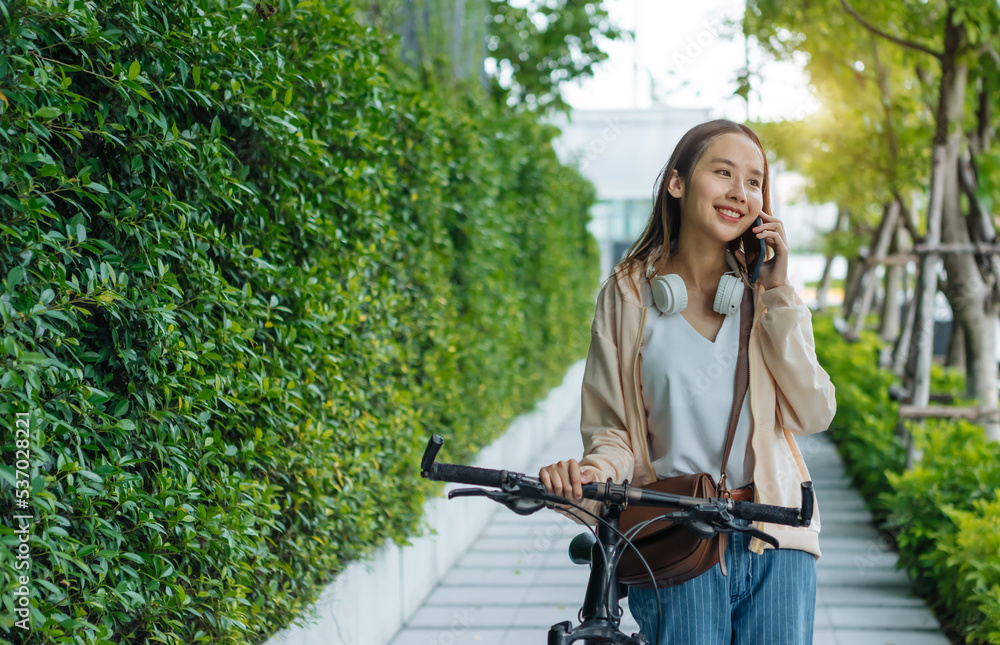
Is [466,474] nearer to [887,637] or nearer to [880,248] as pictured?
[887,637]

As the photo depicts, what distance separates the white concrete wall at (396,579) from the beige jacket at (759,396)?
1.53m

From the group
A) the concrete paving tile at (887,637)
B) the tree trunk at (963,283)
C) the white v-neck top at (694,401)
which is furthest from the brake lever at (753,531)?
the tree trunk at (963,283)

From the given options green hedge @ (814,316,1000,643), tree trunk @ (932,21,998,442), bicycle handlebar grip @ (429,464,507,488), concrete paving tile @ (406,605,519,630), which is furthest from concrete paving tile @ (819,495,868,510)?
bicycle handlebar grip @ (429,464,507,488)

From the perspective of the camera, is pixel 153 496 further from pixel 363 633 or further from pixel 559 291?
pixel 559 291

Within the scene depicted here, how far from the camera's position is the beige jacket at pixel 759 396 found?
6.95ft

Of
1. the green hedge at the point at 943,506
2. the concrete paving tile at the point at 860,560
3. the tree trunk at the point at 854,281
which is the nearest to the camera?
the green hedge at the point at 943,506

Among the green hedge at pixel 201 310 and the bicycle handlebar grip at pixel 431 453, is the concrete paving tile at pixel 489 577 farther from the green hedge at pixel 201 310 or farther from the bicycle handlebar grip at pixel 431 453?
the bicycle handlebar grip at pixel 431 453

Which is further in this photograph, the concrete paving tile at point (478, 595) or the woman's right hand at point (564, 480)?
the concrete paving tile at point (478, 595)

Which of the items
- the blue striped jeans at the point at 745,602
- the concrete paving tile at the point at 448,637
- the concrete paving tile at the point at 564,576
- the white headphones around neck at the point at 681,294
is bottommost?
the concrete paving tile at the point at 564,576

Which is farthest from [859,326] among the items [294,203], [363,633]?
[294,203]

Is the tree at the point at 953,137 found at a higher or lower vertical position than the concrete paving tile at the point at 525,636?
higher

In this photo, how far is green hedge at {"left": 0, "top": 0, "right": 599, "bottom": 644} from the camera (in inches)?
72.7

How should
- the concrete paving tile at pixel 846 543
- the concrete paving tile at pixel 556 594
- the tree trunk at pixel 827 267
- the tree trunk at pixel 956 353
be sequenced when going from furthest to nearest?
the tree trunk at pixel 827 267
the tree trunk at pixel 956 353
the concrete paving tile at pixel 846 543
the concrete paving tile at pixel 556 594

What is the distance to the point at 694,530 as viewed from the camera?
74.2 inches
